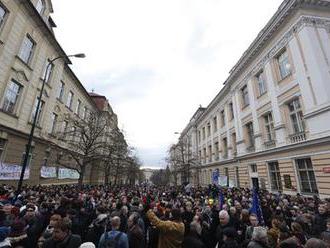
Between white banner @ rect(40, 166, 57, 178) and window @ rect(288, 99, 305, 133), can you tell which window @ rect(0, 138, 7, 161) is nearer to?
white banner @ rect(40, 166, 57, 178)

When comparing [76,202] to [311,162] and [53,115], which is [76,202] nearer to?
[311,162]

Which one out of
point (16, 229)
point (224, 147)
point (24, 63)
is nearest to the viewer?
point (16, 229)

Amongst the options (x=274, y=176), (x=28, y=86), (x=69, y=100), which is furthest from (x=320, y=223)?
(x=69, y=100)

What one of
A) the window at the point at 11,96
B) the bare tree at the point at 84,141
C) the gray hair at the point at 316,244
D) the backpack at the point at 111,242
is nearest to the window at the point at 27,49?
the window at the point at 11,96

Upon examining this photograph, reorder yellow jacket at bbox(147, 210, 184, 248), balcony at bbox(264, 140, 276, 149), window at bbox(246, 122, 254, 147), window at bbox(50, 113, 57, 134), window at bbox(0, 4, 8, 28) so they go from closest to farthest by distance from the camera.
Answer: yellow jacket at bbox(147, 210, 184, 248) → window at bbox(0, 4, 8, 28) → balcony at bbox(264, 140, 276, 149) → window at bbox(50, 113, 57, 134) → window at bbox(246, 122, 254, 147)

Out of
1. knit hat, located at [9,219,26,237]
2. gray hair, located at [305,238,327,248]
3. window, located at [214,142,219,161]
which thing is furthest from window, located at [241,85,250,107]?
knit hat, located at [9,219,26,237]

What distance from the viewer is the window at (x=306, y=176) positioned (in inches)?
559

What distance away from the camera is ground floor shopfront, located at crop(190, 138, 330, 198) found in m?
13.0

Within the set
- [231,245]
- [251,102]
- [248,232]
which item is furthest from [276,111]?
[231,245]

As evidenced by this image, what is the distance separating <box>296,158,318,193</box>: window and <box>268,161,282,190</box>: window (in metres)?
2.56

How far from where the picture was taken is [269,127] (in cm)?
1992

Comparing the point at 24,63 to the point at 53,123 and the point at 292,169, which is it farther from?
the point at 292,169

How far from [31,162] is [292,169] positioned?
2207 centimetres

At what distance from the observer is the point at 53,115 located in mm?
23078
